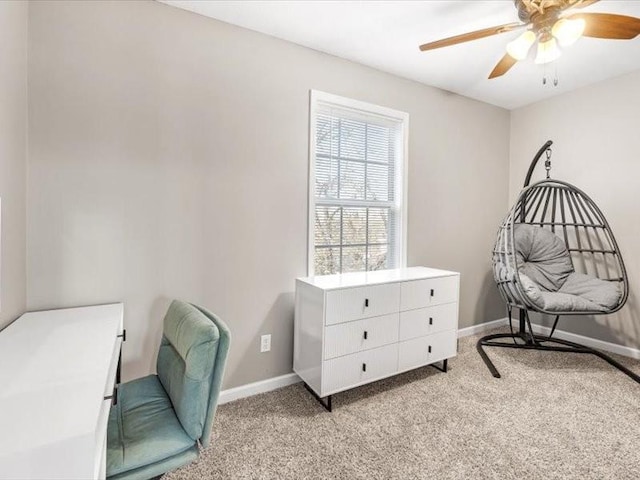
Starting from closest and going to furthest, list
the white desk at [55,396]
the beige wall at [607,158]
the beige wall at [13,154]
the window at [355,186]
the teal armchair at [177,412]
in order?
the white desk at [55,396] → the teal armchair at [177,412] → the beige wall at [13,154] → the window at [355,186] → the beige wall at [607,158]

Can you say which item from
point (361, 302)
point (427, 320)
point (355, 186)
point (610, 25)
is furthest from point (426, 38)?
point (427, 320)

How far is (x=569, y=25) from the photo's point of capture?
1.57 metres

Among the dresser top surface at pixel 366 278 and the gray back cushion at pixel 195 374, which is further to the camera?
the dresser top surface at pixel 366 278

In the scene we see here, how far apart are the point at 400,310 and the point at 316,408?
2.83 ft

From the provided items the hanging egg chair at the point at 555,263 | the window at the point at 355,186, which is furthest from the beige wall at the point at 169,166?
the hanging egg chair at the point at 555,263

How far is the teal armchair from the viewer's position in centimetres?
104

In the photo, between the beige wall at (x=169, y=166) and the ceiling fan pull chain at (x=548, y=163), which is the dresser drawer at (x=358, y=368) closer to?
the beige wall at (x=169, y=166)

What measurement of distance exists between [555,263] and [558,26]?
6.90 ft

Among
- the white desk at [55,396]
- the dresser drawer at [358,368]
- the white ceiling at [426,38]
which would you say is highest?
the white ceiling at [426,38]

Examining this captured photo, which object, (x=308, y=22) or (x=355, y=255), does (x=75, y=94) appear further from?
(x=355, y=255)

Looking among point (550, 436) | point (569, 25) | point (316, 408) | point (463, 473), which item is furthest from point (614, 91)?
point (316, 408)

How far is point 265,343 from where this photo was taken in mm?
2260

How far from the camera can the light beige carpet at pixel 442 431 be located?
1.53 meters

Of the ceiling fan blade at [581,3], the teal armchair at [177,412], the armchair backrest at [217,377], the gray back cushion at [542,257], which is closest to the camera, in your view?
the teal armchair at [177,412]
